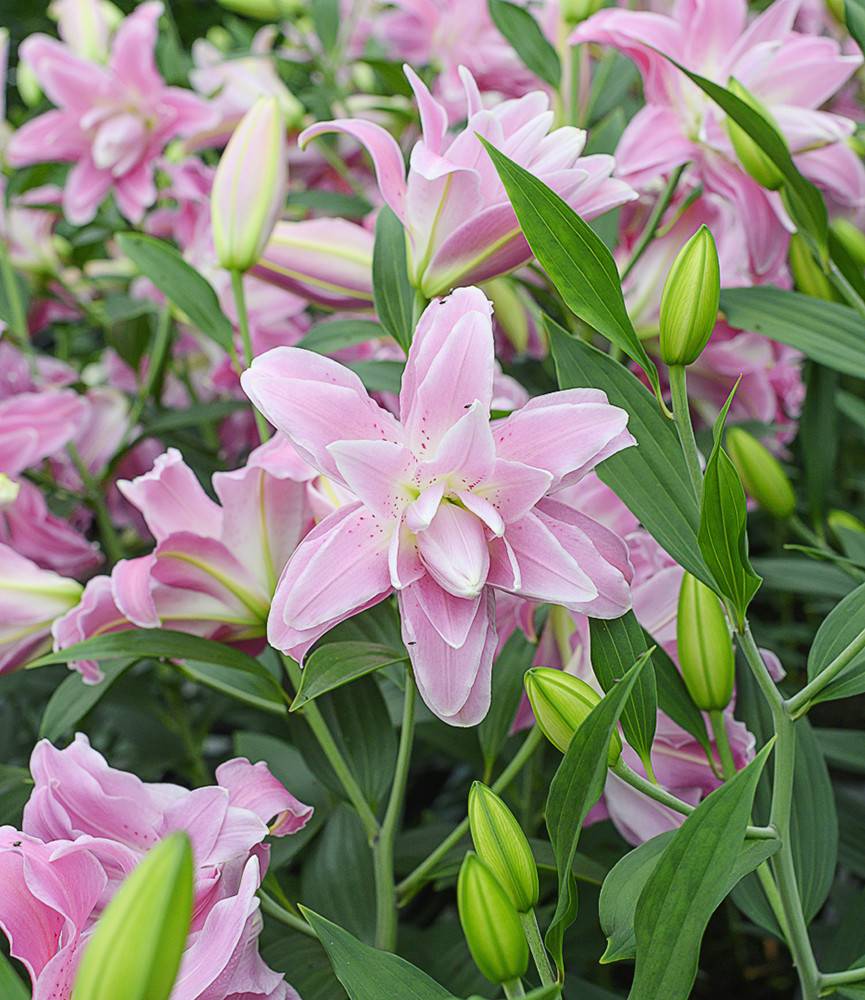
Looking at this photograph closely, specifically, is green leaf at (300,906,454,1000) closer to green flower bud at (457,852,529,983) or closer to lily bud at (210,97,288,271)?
green flower bud at (457,852,529,983)

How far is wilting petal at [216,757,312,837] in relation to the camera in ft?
1.25

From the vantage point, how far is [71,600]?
1.55 feet

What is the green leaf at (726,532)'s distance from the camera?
32cm

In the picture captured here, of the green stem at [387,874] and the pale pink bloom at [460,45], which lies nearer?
the green stem at [387,874]

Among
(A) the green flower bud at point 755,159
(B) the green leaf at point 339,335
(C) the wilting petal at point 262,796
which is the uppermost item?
(A) the green flower bud at point 755,159

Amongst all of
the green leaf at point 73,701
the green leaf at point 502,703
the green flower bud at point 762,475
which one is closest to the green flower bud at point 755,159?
the green flower bud at point 762,475

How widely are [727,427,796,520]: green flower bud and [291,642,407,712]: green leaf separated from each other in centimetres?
23

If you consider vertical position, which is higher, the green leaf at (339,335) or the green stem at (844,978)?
the green leaf at (339,335)

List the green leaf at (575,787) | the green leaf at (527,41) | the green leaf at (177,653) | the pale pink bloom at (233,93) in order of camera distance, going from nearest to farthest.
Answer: the green leaf at (575,787), the green leaf at (177,653), the green leaf at (527,41), the pale pink bloom at (233,93)

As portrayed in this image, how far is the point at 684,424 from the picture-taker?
1.14ft

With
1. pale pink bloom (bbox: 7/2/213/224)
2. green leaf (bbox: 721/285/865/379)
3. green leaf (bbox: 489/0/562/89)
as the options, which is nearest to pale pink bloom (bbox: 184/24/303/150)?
pale pink bloom (bbox: 7/2/213/224)

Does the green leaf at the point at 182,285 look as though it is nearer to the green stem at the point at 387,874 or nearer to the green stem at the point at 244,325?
the green stem at the point at 244,325

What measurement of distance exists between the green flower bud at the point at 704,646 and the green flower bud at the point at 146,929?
0.22m

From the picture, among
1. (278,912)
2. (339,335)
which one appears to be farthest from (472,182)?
(278,912)
